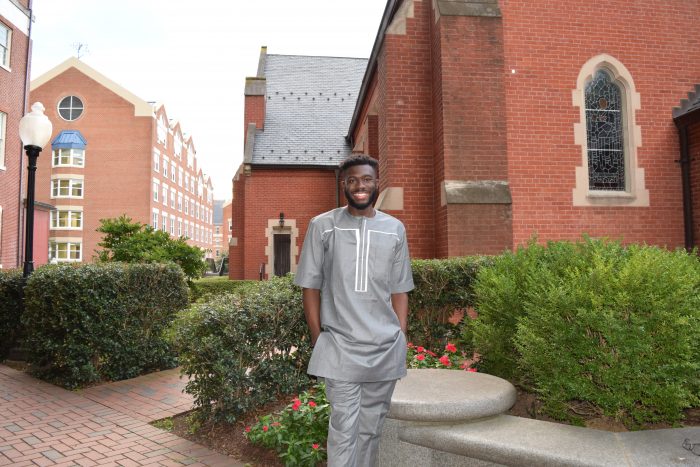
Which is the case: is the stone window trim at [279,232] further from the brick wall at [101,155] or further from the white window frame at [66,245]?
the white window frame at [66,245]

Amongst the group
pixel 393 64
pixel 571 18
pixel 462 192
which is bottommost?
pixel 462 192

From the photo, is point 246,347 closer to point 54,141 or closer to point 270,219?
point 270,219

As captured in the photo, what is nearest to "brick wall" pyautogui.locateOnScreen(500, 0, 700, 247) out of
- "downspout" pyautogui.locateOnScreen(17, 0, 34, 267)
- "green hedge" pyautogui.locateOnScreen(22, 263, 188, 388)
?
"green hedge" pyautogui.locateOnScreen(22, 263, 188, 388)

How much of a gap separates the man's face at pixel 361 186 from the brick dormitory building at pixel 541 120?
5.31 meters

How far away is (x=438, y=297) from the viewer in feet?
17.6

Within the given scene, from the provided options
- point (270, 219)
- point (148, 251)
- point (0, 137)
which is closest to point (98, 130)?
point (0, 137)

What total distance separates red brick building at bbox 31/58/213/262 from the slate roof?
65.3 feet

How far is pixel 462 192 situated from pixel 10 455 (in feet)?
21.1

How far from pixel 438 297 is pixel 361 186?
312 cm

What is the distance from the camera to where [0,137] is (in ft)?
55.9

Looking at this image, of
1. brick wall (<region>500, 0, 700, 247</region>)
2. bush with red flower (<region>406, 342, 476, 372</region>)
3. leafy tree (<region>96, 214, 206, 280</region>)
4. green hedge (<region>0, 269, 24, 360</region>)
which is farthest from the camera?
leafy tree (<region>96, 214, 206, 280</region>)

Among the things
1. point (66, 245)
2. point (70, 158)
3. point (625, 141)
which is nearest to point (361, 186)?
point (625, 141)

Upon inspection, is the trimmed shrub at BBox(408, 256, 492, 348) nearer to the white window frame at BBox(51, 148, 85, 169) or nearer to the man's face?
the man's face

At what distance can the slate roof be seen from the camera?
18906 mm
